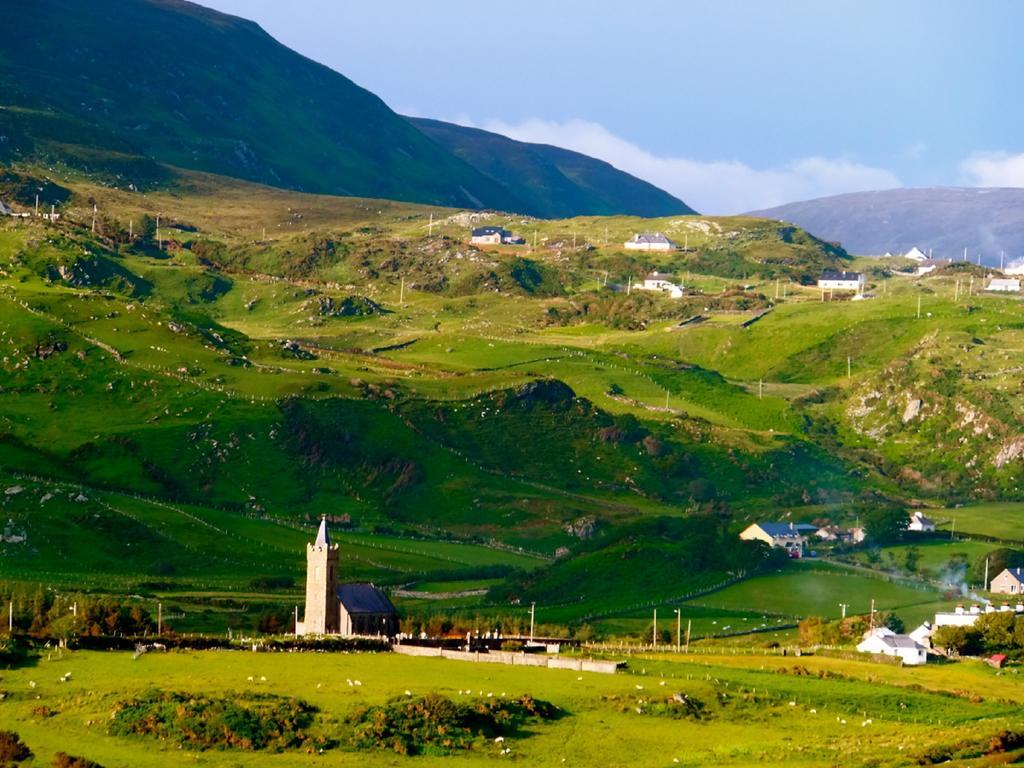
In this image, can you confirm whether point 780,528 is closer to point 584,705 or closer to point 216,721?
point 584,705

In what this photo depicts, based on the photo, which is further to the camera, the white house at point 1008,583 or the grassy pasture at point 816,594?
the white house at point 1008,583

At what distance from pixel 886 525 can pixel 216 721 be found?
93.3m

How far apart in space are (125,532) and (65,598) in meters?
29.9

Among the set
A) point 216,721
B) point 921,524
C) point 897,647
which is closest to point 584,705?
point 216,721

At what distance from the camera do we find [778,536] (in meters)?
156

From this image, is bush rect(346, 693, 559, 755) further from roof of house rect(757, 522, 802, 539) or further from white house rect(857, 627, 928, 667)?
roof of house rect(757, 522, 802, 539)

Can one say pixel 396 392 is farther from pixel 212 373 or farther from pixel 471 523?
pixel 471 523

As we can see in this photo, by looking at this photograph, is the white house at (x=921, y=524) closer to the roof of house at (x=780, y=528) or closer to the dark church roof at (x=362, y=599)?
the roof of house at (x=780, y=528)

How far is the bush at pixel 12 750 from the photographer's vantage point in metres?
68.6

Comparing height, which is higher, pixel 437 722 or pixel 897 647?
pixel 437 722

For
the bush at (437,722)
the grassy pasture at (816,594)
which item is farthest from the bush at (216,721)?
→ the grassy pasture at (816,594)

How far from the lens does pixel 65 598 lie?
113 meters

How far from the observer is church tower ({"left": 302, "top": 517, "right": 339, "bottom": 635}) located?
349 ft

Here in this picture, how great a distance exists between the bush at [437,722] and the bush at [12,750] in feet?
35.5
